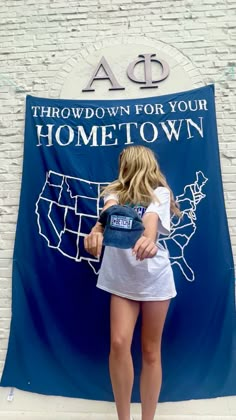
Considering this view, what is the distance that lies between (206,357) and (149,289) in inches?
29.9

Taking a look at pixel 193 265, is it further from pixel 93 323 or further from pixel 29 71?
pixel 29 71

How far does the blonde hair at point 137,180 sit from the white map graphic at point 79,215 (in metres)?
A: 0.39

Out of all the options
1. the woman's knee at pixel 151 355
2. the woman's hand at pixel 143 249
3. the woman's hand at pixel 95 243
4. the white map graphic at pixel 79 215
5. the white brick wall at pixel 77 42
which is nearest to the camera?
the woman's hand at pixel 143 249

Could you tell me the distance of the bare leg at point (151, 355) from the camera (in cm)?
176

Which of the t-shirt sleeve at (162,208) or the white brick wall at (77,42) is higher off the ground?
the white brick wall at (77,42)

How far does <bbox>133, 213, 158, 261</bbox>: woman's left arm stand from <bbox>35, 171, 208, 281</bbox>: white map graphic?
689 millimetres

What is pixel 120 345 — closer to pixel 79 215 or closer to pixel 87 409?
pixel 87 409

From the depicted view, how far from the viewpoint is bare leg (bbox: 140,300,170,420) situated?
176 centimetres

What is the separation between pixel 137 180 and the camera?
1782mm

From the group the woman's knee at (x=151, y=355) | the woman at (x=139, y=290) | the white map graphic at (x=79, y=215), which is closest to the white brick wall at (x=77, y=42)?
the white map graphic at (x=79, y=215)

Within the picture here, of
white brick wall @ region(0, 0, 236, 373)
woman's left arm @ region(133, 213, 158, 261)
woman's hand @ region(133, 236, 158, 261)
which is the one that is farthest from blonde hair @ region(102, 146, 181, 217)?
white brick wall @ region(0, 0, 236, 373)

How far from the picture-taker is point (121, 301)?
5.78 ft

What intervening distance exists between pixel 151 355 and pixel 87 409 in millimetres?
690

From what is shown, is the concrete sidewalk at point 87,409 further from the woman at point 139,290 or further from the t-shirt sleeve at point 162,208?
the t-shirt sleeve at point 162,208
